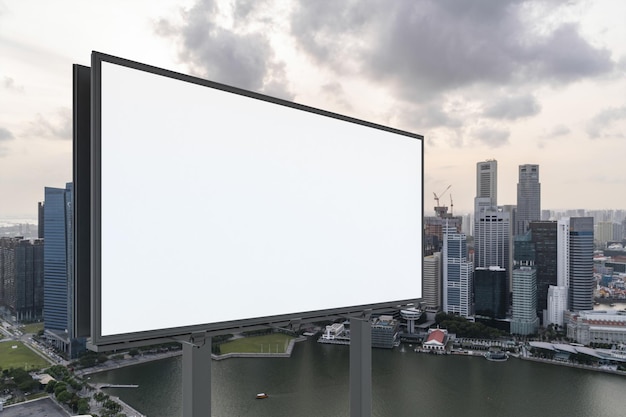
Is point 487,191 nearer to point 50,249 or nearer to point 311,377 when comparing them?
point 311,377

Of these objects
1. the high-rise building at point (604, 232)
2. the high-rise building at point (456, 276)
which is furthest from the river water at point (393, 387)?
the high-rise building at point (604, 232)

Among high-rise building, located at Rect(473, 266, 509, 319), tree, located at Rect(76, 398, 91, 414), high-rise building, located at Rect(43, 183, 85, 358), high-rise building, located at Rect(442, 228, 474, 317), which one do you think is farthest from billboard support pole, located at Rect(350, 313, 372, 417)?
high-rise building, located at Rect(473, 266, 509, 319)

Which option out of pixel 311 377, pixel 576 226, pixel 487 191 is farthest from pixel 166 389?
pixel 487 191

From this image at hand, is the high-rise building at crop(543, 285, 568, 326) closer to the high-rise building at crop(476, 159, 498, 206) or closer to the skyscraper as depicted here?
the skyscraper

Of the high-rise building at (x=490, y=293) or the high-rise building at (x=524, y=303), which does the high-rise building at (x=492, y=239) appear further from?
the high-rise building at (x=524, y=303)

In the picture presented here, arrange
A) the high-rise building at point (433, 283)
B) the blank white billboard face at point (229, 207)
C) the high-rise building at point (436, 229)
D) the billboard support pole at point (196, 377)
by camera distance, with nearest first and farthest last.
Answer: the blank white billboard face at point (229, 207) → the billboard support pole at point (196, 377) → the high-rise building at point (433, 283) → the high-rise building at point (436, 229)
